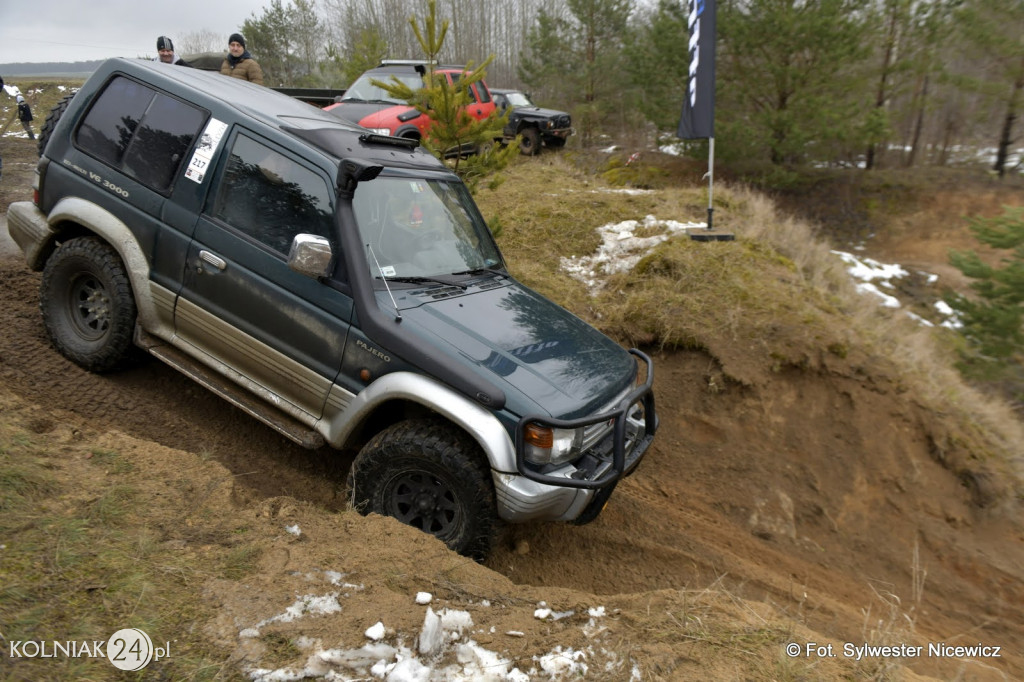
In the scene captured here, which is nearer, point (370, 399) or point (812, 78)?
point (370, 399)

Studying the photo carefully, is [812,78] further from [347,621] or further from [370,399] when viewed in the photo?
[347,621]

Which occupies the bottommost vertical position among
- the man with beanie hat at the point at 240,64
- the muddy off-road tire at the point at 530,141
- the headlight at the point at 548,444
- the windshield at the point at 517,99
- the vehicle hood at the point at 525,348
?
the muddy off-road tire at the point at 530,141

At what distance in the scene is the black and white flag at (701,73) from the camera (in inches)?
340

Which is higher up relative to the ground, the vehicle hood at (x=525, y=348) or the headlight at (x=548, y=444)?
the vehicle hood at (x=525, y=348)

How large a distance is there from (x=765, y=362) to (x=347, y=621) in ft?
16.2

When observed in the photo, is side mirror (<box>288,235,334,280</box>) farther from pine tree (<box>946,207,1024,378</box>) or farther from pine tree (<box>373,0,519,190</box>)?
pine tree (<box>946,207,1024,378</box>)

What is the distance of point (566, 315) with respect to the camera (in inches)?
175

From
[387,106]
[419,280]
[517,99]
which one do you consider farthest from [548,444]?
[517,99]

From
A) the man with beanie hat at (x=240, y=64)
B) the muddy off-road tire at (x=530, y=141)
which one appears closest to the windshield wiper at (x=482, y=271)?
the man with beanie hat at (x=240, y=64)

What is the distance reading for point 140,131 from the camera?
4.20m

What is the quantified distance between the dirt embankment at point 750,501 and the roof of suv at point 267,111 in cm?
195

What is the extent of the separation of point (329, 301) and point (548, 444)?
146cm

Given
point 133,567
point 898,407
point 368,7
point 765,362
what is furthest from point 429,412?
point 368,7

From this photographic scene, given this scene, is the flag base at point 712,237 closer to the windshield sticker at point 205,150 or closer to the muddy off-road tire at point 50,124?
the windshield sticker at point 205,150
